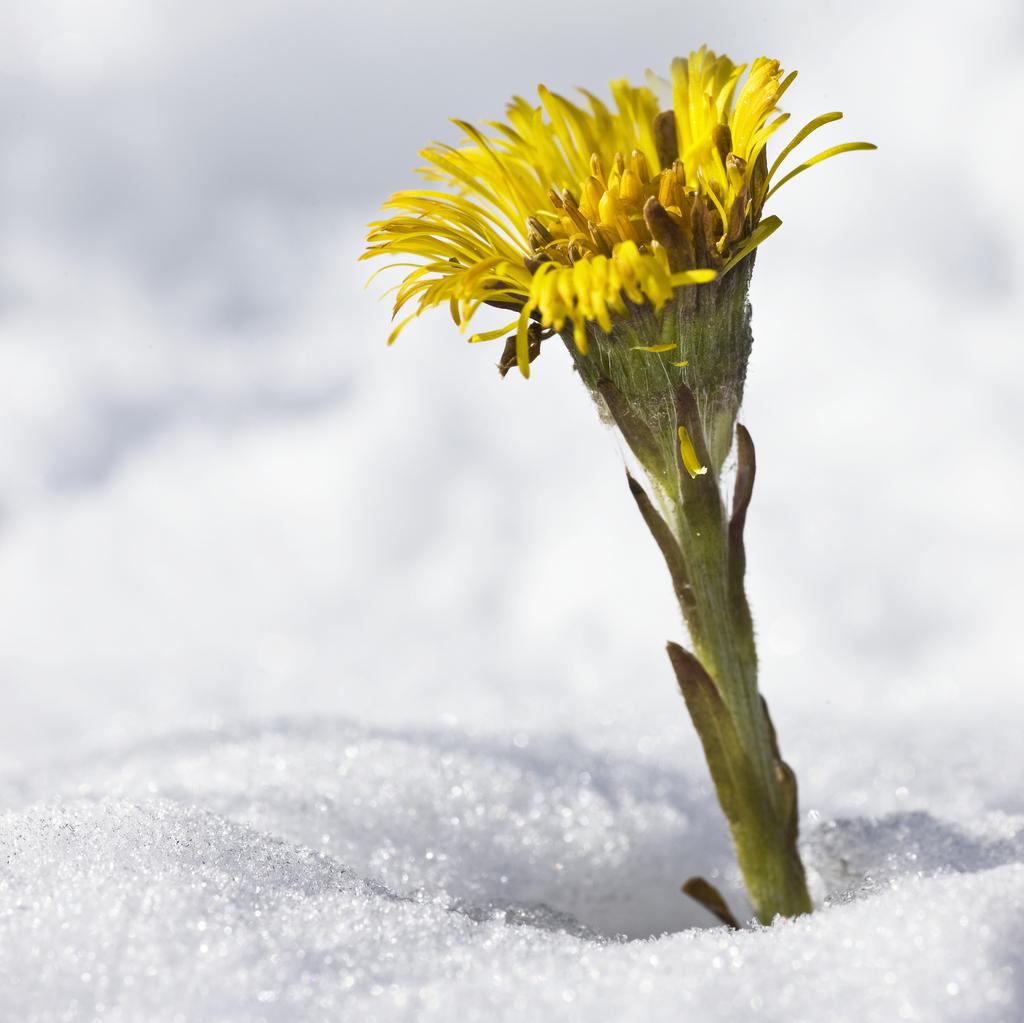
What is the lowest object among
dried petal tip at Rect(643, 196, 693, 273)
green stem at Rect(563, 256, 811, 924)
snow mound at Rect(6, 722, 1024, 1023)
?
snow mound at Rect(6, 722, 1024, 1023)

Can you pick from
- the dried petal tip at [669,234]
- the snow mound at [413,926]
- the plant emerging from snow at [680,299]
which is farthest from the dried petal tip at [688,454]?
the snow mound at [413,926]

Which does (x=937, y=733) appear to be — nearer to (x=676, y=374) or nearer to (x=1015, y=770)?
(x=1015, y=770)

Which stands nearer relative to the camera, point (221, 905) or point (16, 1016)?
point (16, 1016)

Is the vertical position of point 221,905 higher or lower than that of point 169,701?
lower

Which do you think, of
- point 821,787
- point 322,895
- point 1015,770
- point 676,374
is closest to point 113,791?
point 322,895

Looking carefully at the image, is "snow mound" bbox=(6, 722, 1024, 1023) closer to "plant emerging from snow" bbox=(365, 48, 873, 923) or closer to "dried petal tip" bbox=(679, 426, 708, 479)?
"plant emerging from snow" bbox=(365, 48, 873, 923)

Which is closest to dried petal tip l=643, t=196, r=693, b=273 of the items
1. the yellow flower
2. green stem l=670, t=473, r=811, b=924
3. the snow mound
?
the yellow flower

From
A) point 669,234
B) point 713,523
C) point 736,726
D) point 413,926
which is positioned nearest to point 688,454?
point 713,523

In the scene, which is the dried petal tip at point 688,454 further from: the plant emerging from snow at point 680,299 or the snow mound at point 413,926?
the snow mound at point 413,926
